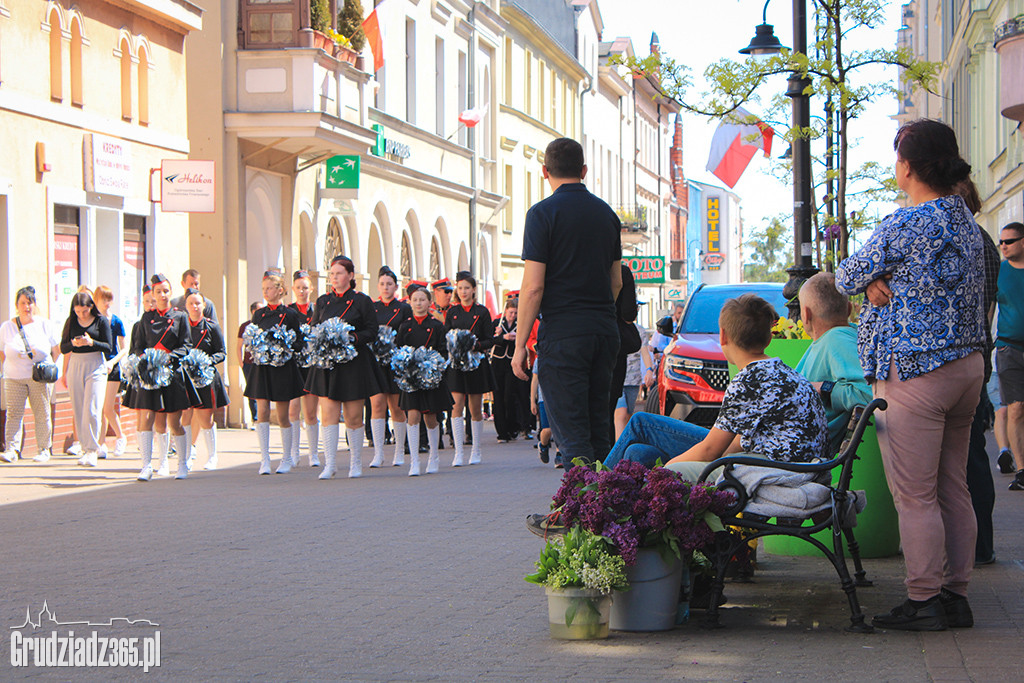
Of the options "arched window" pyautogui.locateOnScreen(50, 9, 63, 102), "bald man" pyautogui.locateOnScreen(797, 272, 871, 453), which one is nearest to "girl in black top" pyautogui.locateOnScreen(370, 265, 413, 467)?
"arched window" pyautogui.locateOnScreen(50, 9, 63, 102)

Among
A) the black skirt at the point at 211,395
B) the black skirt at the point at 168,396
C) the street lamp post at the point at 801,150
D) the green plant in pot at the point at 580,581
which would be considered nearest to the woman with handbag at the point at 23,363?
the black skirt at the point at 211,395

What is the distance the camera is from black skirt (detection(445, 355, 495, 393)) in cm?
1535

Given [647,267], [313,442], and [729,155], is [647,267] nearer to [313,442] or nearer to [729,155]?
→ [729,155]

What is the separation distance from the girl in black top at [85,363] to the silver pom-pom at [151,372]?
2.23 metres

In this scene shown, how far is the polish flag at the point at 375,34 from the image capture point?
1062 inches

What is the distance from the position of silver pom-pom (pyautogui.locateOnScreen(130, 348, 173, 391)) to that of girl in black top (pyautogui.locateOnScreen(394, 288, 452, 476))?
2545 mm

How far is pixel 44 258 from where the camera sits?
1781 centimetres

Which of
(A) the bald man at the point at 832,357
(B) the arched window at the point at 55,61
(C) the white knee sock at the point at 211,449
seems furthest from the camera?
(B) the arched window at the point at 55,61

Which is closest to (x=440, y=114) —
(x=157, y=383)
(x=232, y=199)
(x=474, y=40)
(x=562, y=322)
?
(x=474, y=40)

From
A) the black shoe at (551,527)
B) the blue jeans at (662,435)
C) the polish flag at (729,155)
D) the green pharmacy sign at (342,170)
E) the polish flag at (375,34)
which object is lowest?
the black shoe at (551,527)

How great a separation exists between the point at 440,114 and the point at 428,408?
73.7 feet

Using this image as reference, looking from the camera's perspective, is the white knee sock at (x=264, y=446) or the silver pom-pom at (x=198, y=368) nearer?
the silver pom-pom at (x=198, y=368)

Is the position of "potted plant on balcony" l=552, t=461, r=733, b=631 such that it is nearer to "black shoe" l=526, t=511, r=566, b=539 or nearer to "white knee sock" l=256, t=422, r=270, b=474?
"black shoe" l=526, t=511, r=566, b=539

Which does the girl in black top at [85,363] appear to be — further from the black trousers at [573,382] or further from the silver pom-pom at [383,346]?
the black trousers at [573,382]
